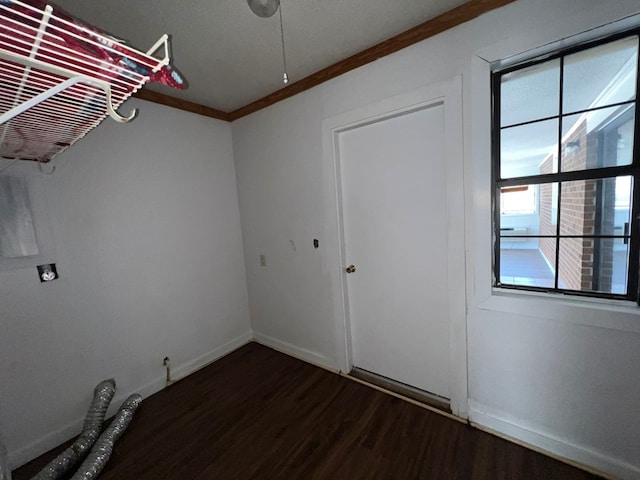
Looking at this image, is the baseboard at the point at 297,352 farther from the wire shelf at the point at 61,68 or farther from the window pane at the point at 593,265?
the wire shelf at the point at 61,68

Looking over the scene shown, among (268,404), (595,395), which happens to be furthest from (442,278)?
(268,404)

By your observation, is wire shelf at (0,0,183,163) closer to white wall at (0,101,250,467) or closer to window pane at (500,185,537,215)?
white wall at (0,101,250,467)

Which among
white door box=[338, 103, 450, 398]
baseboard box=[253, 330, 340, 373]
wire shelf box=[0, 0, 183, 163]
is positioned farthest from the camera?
baseboard box=[253, 330, 340, 373]

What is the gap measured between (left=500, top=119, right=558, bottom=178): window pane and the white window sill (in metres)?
0.69

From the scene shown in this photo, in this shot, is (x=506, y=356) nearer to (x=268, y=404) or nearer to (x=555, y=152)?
(x=555, y=152)

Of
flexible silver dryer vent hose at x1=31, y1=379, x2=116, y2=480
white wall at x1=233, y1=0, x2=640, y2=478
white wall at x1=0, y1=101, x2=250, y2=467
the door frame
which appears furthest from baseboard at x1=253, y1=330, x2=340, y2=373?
flexible silver dryer vent hose at x1=31, y1=379, x2=116, y2=480

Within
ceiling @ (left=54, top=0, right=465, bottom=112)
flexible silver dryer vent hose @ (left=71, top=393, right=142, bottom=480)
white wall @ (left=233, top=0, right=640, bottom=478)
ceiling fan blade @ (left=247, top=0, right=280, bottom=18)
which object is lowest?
flexible silver dryer vent hose @ (left=71, top=393, right=142, bottom=480)

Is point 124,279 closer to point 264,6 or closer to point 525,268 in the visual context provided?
point 264,6

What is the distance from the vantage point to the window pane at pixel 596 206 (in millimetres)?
1226

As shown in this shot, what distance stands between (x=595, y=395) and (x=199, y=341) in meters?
2.81

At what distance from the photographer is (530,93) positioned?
140 cm

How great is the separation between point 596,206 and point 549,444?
132cm

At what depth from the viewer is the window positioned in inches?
47.6

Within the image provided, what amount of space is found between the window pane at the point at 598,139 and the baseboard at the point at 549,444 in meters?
1.46
